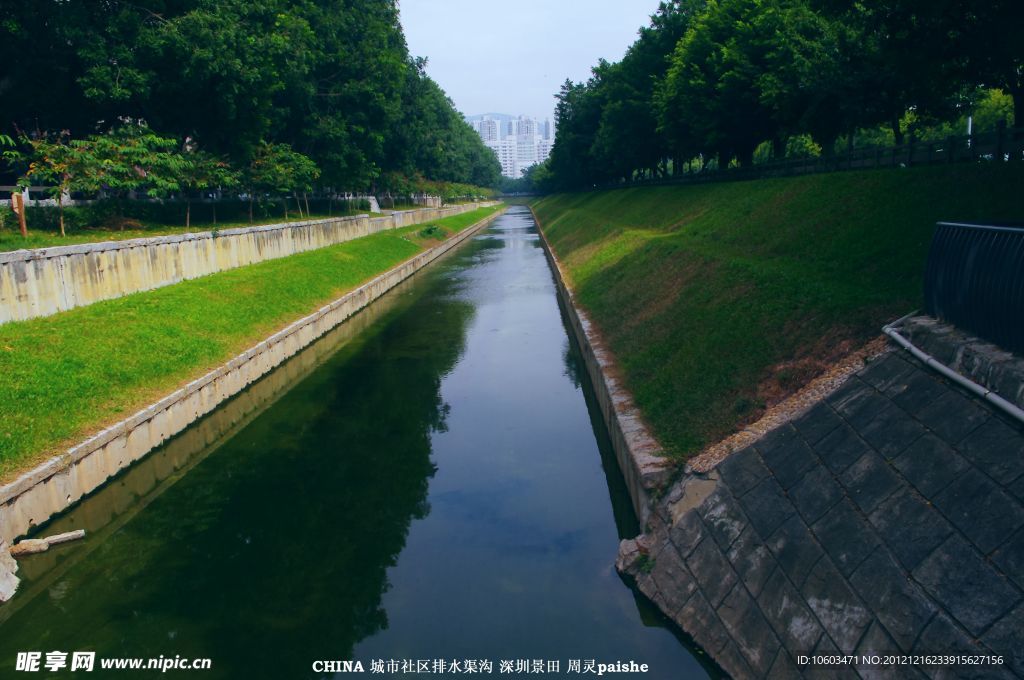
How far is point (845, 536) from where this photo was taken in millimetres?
6992

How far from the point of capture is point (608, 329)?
19.4 meters

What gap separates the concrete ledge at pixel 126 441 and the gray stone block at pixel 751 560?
365 inches

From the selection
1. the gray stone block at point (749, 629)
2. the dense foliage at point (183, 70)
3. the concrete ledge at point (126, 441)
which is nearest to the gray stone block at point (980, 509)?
the gray stone block at point (749, 629)

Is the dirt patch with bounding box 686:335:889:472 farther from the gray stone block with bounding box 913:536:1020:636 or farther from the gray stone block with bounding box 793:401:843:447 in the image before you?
the gray stone block with bounding box 913:536:1020:636

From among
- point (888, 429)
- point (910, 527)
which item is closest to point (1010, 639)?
point (910, 527)

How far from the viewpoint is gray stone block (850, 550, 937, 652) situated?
5832 millimetres

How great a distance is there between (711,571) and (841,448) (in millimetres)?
→ 1990

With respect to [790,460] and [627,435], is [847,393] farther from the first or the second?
[627,435]

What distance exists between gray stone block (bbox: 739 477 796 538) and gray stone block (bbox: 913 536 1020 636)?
177 centimetres

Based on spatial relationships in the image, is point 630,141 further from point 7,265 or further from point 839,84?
point 7,265

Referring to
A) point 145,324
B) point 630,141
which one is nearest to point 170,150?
point 145,324

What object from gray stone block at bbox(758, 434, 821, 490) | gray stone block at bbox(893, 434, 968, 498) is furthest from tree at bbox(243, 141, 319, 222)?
gray stone block at bbox(893, 434, 968, 498)

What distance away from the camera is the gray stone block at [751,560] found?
738 centimetres

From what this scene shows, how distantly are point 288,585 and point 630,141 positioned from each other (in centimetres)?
5776
